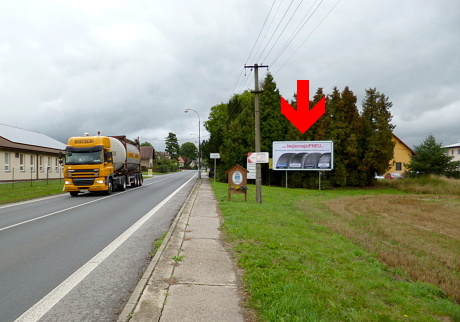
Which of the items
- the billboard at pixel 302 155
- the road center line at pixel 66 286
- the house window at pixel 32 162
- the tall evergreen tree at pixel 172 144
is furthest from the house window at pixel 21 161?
the tall evergreen tree at pixel 172 144

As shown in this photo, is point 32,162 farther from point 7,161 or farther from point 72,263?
point 72,263

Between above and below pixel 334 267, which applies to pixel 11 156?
above

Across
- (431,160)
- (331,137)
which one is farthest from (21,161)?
(431,160)

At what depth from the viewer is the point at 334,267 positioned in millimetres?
5945

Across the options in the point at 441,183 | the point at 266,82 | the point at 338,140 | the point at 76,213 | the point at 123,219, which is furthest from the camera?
the point at 266,82

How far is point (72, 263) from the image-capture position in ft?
20.0

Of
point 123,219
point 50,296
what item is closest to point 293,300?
point 50,296

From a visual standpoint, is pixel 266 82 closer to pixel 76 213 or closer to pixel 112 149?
pixel 112 149

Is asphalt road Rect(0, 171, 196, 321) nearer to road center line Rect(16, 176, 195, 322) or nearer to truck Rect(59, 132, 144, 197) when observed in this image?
road center line Rect(16, 176, 195, 322)

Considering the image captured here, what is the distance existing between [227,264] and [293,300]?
1.94 metres

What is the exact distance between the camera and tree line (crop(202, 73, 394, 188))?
35.2 metres

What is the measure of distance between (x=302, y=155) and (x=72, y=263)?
29.4 meters

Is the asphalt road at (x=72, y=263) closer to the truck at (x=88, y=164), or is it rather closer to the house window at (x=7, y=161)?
the truck at (x=88, y=164)

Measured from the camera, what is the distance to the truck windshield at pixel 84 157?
1944 centimetres
